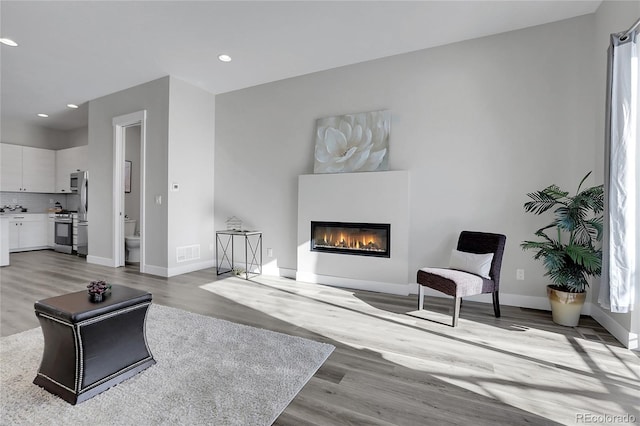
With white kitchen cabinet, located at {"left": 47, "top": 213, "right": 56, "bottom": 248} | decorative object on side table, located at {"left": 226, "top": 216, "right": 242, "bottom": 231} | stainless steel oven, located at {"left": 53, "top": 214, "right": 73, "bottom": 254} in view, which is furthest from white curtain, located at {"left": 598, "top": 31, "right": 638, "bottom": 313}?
white kitchen cabinet, located at {"left": 47, "top": 213, "right": 56, "bottom": 248}

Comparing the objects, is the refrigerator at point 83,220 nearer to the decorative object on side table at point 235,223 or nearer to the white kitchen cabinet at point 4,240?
the white kitchen cabinet at point 4,240

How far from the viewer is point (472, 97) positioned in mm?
3555

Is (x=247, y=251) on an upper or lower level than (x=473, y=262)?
lower

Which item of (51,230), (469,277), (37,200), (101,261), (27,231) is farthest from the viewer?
(37,200)

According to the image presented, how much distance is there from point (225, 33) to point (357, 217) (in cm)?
271

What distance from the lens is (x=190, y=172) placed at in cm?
490

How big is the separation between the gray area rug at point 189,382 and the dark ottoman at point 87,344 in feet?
0.22

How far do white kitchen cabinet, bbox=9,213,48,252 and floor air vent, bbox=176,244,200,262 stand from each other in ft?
15.5

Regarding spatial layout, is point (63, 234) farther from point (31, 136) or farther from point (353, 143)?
point (353, 143)

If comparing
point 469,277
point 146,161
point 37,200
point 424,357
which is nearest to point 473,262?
point 469,277

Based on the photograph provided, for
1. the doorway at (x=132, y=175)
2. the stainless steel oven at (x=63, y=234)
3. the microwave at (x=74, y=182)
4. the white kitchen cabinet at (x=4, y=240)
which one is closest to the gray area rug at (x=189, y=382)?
the white kitchen cabinet at (x=4, y=240)

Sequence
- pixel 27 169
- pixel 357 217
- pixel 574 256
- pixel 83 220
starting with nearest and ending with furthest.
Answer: pixel 574 256 < pixel 357 217 < pixel 83 220 < pixel 27 169

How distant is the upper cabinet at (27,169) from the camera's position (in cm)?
649

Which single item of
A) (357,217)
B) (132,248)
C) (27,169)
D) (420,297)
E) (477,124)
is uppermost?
(477,124)
